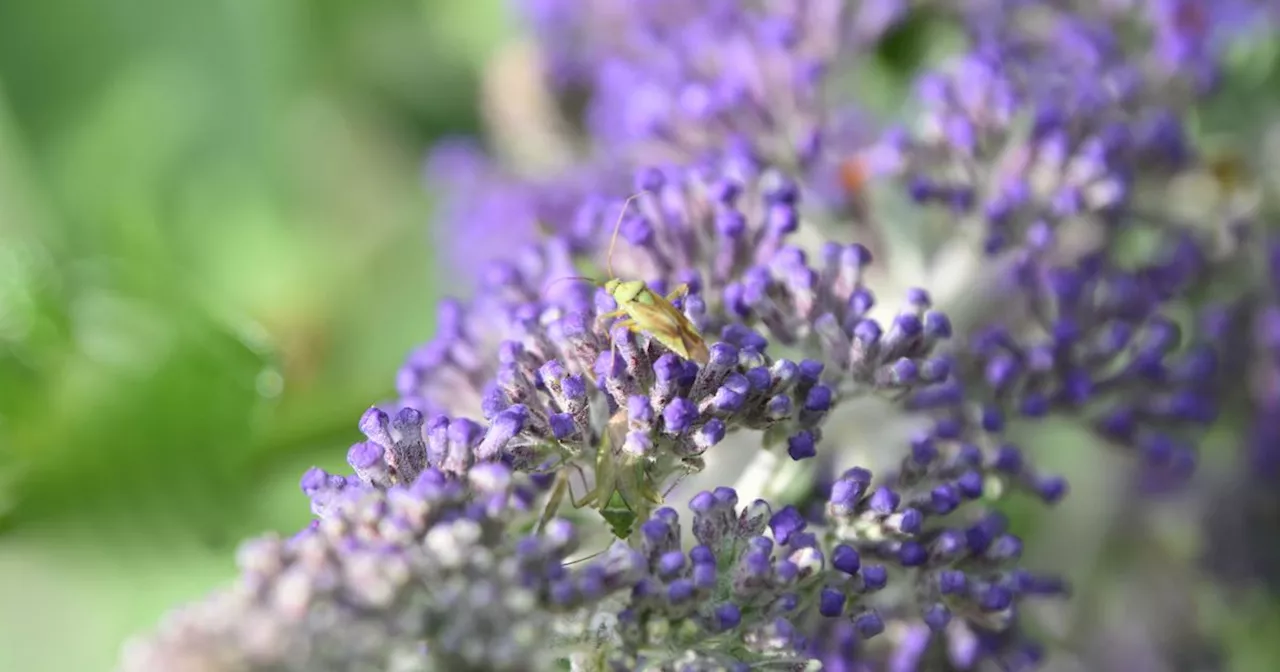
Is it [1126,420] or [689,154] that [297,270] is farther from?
[1126,420]

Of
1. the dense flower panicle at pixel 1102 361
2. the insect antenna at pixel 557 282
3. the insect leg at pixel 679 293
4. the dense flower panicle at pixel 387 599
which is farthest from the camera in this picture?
the dense flower panicle at pixel 1102 361

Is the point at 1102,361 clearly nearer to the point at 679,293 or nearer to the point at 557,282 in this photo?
the point at 679,293

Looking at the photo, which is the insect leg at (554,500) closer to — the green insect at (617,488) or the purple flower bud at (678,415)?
the green insect at (617,488)

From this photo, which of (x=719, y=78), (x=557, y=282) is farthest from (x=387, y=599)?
(x=719, y=78)

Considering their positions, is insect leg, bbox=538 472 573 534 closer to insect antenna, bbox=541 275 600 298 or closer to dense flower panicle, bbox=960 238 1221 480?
insect antenna, bbox=541 275 600 298

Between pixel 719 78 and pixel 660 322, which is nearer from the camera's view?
pixel 660 322

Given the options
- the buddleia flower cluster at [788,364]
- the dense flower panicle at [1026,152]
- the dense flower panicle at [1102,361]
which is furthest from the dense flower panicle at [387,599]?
the dense flower panicle at [1026,152]

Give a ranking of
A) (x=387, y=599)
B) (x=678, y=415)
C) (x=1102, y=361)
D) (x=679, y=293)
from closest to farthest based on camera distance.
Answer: (x=387, y=599) < (x=678, y=415) < (x=679, y=293) < (x=1102, y=361)
